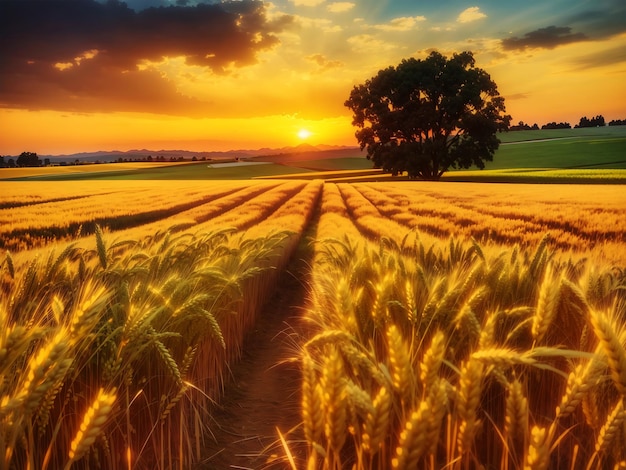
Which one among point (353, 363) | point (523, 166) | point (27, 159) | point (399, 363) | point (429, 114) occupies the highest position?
point (429, 114)

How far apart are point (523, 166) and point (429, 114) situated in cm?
1343

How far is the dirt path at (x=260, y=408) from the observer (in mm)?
1911

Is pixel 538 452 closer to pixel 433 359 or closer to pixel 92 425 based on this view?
pixel 433 359

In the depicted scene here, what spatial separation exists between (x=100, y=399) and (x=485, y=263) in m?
1.65

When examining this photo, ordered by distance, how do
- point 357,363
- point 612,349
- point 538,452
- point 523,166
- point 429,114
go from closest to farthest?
point 538,452 < point 612,349 < point 357,363 < point 429,114 < point 523,166

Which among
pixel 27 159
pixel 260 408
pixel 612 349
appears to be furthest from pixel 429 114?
pixel 612 349

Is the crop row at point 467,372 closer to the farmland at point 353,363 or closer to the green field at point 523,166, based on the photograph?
the farmland at point 353,363

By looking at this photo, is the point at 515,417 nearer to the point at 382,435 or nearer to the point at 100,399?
the point at 382,435

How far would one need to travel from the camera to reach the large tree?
60.7ft

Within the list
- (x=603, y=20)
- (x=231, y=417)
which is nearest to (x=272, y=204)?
(x=603, y=20)

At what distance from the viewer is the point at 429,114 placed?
17.8 m

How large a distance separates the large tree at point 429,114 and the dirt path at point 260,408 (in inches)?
626

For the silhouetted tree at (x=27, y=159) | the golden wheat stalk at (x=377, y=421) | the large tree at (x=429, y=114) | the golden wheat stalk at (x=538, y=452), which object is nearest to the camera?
the golden wheat stalk at (x=538, y=452)

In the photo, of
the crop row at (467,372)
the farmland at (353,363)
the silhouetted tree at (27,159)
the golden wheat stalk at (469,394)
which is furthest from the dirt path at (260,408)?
the silhouetted tree at (27,159)
